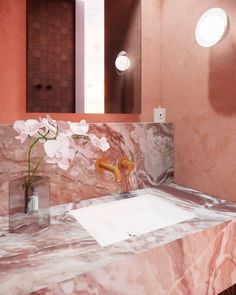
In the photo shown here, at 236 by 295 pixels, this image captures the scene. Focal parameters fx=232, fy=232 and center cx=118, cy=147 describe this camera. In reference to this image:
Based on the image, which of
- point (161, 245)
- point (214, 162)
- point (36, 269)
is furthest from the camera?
point (214, 162)

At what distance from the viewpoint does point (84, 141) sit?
3.96 ft

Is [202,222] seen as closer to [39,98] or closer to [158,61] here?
[39,98]

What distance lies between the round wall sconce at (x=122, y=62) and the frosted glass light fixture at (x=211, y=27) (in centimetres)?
45

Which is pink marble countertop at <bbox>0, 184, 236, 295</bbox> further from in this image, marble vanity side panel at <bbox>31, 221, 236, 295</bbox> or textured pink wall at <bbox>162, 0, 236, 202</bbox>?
textured pink wall at <bbox>162, 0, 236, 202</bbox>

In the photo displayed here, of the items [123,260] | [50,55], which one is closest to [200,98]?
[50,55]

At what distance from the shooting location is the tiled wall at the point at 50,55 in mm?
1178

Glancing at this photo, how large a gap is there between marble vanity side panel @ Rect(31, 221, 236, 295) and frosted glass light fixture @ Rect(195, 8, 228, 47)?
88 cm

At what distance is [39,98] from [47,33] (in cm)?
34

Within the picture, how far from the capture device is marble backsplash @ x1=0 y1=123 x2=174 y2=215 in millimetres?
1026

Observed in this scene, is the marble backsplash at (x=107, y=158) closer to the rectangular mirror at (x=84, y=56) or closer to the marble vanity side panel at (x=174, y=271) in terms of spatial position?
the rectangular mirror at (x=84, y=56)

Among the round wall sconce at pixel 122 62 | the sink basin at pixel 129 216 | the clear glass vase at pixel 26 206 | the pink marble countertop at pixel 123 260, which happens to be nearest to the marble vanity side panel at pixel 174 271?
the pink marble countertop at pixel 123 260

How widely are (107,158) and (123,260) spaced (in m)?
0.66

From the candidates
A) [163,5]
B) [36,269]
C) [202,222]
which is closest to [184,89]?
[163,5]

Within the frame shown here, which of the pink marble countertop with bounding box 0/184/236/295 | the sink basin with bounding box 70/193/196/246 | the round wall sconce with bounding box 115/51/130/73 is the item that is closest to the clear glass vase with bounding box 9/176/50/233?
the pink marble countertop with bounding box 0/184/236/295
